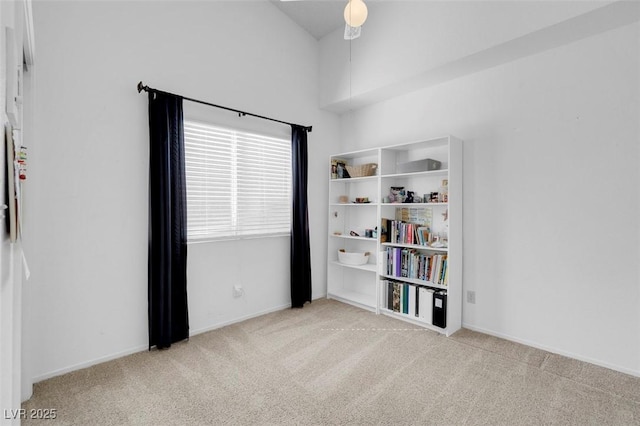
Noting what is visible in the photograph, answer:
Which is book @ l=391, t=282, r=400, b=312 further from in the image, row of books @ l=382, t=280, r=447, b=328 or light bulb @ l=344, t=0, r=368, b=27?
light bulb @ l=344, t=0, r=368, b=27

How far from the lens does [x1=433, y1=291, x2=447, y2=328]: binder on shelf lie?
112 inches

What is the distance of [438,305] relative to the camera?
288 centimetres

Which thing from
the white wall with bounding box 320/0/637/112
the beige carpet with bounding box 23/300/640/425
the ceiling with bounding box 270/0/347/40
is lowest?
the beige carpet with bounding box 23/300/640/425

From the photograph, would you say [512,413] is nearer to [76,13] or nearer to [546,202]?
[546,202]

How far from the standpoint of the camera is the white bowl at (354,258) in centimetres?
370

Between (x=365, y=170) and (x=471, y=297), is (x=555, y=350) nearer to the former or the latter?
(x=471, y=297)

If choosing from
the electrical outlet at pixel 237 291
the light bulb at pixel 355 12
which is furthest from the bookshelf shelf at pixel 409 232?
the light bulb at pixel 355 12

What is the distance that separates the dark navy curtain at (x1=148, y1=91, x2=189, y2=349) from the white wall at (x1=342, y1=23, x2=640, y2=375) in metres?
2.54

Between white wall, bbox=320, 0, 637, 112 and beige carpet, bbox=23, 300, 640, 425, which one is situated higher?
white wall, bbox=320, 0, 637, 112

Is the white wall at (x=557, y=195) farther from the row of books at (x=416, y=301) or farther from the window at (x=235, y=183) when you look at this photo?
the window at (x=235, y=183)

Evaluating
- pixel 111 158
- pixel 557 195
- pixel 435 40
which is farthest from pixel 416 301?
pixel 111 158

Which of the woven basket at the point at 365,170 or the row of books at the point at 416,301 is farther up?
the woven basket at the point at 365,170

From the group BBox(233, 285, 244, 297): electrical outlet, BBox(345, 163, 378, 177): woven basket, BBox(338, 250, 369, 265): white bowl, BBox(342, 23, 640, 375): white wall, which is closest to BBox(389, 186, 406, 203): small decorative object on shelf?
BBox(345, 163, 378, 177): woven basket

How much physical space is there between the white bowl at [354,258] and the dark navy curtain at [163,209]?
189 centimetres
